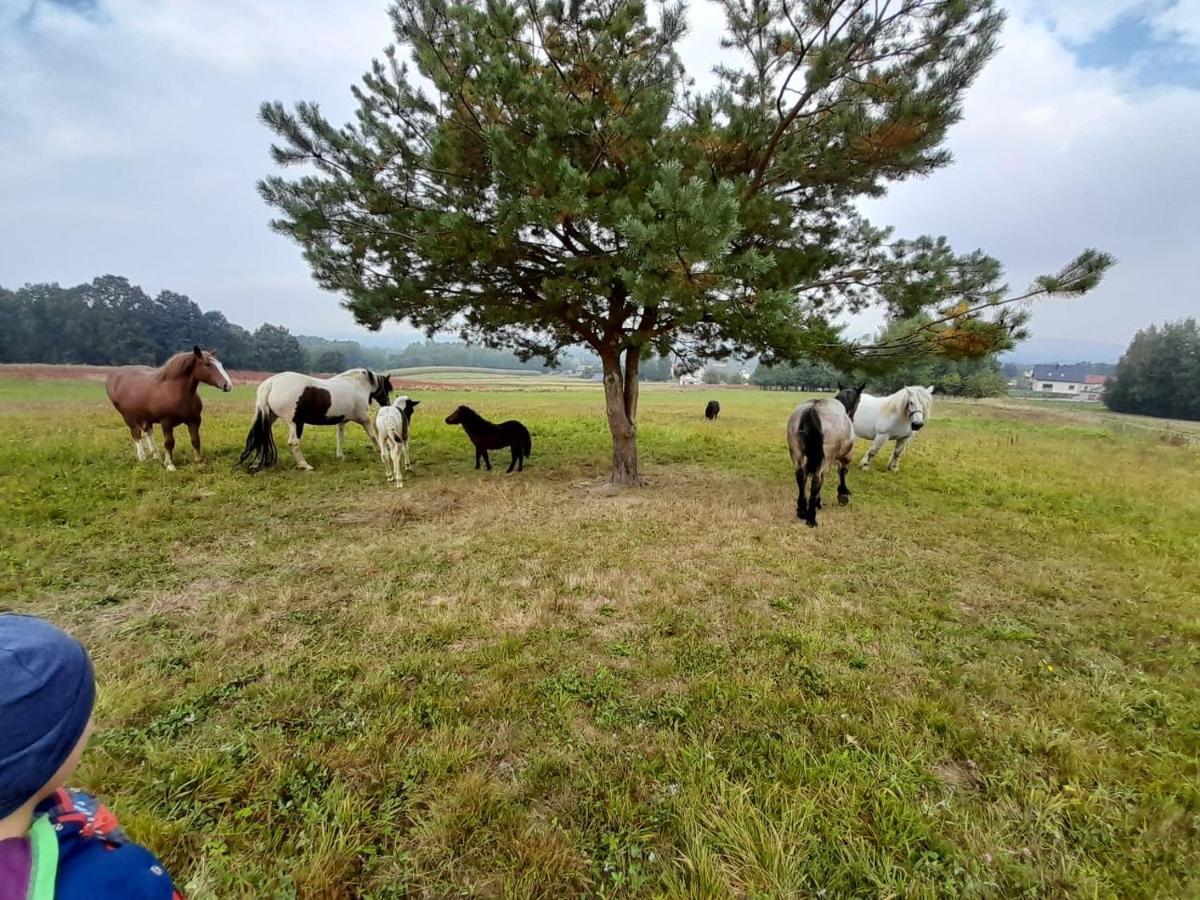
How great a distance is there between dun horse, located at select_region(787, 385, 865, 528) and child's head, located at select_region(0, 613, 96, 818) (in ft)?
19.2

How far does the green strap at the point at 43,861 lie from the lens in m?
0.85

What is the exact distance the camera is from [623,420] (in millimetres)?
7551

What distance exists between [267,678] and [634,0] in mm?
6971

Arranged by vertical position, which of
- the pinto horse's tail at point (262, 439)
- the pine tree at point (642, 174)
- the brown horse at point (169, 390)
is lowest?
the pinto horse's tail at point (262, 439)

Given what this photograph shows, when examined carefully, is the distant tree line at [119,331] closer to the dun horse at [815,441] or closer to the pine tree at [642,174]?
the pine tree at [642,174]

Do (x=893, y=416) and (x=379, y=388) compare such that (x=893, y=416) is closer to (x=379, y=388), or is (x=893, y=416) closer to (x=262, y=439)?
(x=379, y=388)

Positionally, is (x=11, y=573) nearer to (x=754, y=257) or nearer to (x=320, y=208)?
(x=320, y=208)

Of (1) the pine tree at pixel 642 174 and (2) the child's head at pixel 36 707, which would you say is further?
(1) the pine tree at pixel 642 174

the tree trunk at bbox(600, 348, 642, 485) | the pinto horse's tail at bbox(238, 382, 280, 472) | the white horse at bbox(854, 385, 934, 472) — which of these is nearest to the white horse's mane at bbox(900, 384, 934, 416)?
the white horse at bbox(854, 385, 934, 472)

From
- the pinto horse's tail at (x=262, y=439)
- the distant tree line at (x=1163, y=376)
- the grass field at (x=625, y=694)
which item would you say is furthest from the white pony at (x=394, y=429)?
the distant tree line at (x=1163, y=376)

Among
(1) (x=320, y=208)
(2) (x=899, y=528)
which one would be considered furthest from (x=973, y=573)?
(1) (x=320, y=208)

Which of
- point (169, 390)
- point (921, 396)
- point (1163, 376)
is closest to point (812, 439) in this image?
point (921, 396)

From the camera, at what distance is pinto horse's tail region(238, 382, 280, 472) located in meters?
7.55

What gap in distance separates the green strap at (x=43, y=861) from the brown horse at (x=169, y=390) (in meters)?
7.87
